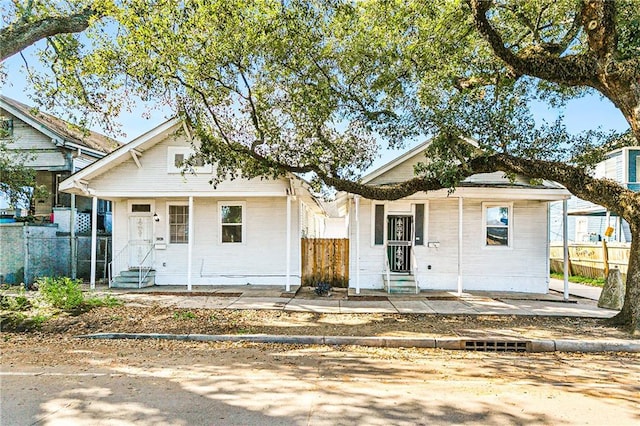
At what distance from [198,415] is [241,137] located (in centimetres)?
812

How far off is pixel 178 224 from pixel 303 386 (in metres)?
11.2

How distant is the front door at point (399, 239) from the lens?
14180mm

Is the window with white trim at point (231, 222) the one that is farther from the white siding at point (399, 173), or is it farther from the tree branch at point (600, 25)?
the tree branch at point (600, 25)

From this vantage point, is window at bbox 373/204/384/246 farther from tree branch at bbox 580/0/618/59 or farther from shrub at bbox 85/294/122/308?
shrub at bbox 85/294/122/308

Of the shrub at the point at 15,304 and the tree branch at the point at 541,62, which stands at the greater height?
the tree branch at the point at 541,62

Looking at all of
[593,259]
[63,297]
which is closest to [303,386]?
[63,297]

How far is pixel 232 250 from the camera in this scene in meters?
14.9

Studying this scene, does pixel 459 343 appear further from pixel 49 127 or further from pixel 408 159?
pixel 49 127

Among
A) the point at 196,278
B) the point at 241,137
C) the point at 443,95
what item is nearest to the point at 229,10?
the point at 241,137

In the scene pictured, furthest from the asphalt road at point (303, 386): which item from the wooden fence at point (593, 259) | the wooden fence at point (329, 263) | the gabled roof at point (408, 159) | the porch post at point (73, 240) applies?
the wooden fence at point (593, 259)

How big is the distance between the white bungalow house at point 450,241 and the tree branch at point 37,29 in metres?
8.88

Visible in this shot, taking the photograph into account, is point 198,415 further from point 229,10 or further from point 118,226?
point 118,226

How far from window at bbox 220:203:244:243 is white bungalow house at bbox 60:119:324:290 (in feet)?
0.11

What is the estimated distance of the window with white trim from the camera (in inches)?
590
